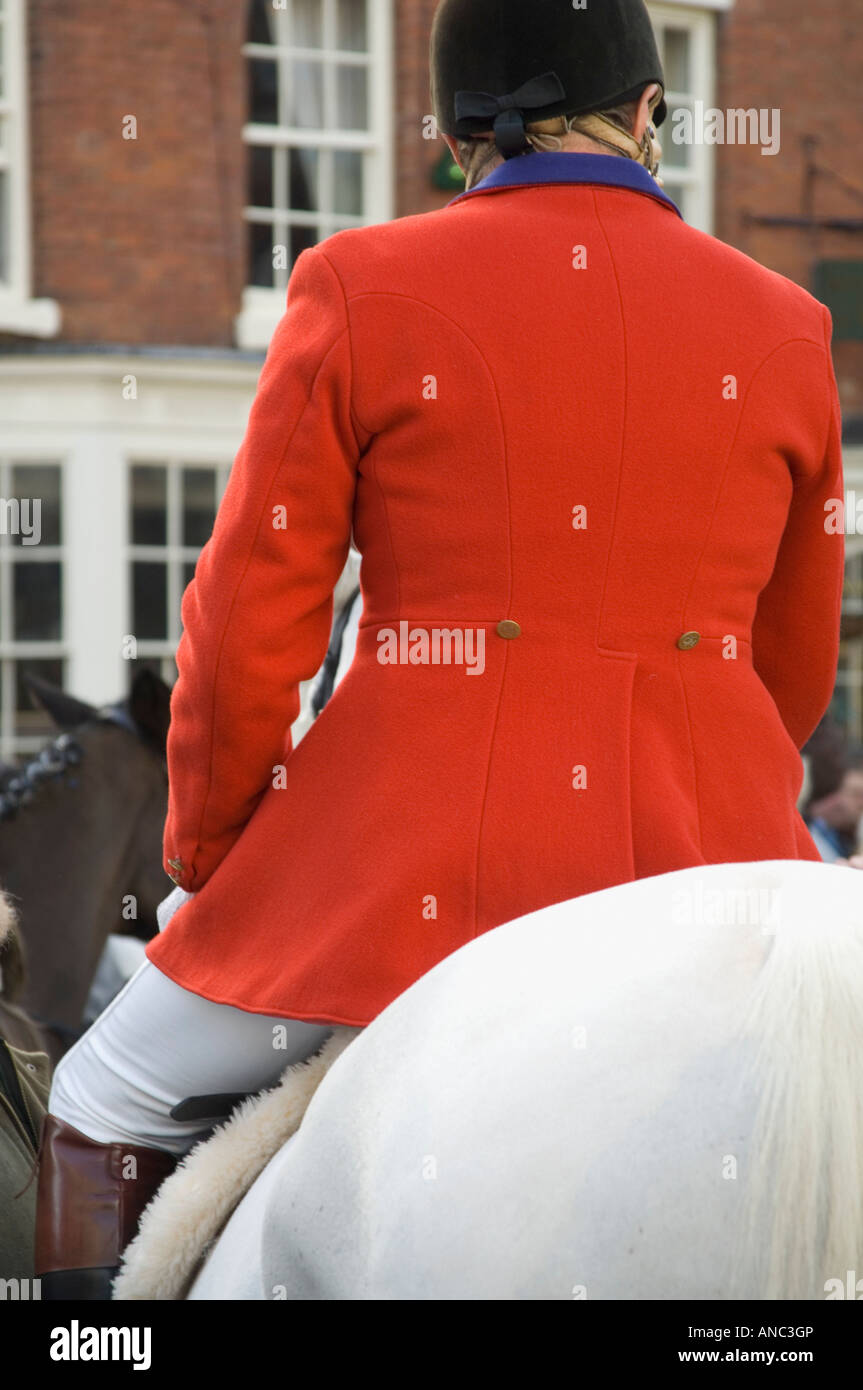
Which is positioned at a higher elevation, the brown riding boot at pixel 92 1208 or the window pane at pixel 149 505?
the window pane at pixel 149 505

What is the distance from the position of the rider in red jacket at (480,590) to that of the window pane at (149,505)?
29.9 feet

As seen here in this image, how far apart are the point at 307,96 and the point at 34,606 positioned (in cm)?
387

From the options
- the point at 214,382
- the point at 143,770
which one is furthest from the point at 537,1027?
the point at 214,382

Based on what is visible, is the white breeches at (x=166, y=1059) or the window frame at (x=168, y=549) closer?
the white breeches at (x=166, y=1059)

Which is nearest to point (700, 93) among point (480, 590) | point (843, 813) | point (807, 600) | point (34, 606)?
point (34, 606)

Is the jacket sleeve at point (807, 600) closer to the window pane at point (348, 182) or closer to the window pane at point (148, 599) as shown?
the window pane at point (148, 599)

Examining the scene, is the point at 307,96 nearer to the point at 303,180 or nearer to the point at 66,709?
the point at 303,180

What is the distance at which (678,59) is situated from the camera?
11914 mm

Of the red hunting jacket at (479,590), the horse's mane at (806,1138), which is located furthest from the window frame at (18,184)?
the horse's mane at (806,1138)

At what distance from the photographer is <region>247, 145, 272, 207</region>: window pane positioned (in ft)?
35.8

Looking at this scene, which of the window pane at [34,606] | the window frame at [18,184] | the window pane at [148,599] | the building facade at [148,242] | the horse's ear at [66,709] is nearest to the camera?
the horse's ear at [66,709]

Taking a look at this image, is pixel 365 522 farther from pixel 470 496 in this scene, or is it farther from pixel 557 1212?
pixel 557 1212

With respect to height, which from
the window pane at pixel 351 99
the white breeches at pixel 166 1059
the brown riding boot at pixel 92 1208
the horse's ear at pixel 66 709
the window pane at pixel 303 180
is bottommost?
the brown riding boot at pixel 92 1208

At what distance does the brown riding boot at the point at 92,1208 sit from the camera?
172 centimetres
